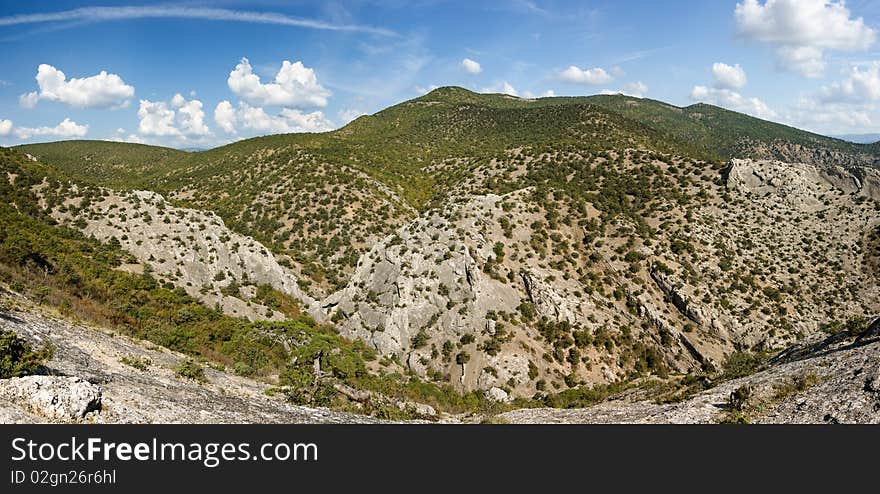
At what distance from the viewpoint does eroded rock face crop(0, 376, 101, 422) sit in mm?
8266

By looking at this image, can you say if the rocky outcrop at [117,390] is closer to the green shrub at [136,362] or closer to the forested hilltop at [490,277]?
the green shrub at [136,362]

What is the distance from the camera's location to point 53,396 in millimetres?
8430

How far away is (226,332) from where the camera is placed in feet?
77.8

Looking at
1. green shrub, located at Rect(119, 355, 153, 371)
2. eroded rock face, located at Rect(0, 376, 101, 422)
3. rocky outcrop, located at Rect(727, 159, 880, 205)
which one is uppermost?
rocky outcrop, located at Rect(727, 159, 880, 205)

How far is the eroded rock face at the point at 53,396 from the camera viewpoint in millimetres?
8266

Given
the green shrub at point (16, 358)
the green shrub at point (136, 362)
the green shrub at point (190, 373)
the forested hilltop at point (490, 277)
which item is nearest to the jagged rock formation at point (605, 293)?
the forested hilltop at point (490, 277)

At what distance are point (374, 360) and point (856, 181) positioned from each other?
2313 inches

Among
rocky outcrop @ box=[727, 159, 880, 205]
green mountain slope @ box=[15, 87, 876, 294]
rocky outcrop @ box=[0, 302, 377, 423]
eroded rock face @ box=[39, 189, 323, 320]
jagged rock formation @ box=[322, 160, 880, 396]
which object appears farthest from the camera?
green mountain slope @ box=[15, 87, 876, 294]

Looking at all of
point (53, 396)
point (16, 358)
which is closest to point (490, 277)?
point (16, 358)

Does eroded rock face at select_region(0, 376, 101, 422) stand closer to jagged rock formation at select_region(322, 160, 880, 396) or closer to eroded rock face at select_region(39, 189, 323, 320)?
jagged rock formation at select_region(322, 160, 880, 396)

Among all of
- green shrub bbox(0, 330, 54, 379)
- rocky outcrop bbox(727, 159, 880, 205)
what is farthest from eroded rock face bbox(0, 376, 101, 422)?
rocky outcrop bbox(727, 159, 880, 205)

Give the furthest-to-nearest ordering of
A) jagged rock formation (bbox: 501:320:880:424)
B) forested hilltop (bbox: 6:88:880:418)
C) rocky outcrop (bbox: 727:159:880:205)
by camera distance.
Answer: rocky outcrop (bbox: 727:159:880:205), forested hilltop (bbox: 6:88:880:418), jagged rock formation (bbox: 501:320:880:424)
